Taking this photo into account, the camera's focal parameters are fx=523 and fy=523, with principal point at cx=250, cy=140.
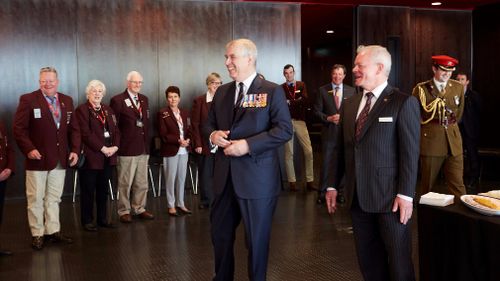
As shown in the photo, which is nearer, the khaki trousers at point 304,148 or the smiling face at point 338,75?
the smiling face at point 338,75

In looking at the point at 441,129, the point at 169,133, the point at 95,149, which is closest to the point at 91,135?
the point at 95,149

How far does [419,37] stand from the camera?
9812 millimetres

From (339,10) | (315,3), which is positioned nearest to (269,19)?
(315,3)

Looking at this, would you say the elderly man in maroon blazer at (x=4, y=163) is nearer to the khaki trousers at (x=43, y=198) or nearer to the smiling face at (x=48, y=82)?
the khaki trousers at (x=43, y=198)

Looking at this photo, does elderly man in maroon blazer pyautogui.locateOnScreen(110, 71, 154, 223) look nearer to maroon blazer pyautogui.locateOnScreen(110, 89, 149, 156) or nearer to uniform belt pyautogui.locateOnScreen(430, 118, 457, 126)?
maroon blazer pyautogui.locateOnScreen(110, 89, 149, 156)

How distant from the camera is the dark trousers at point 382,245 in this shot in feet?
9.00

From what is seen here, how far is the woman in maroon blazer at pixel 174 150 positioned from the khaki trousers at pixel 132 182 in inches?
11.0

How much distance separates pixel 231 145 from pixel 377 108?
2.74 ft

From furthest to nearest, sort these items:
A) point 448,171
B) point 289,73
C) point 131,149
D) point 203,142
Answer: point 289,73 → point 203,142 → point 131,149 → point 448,171

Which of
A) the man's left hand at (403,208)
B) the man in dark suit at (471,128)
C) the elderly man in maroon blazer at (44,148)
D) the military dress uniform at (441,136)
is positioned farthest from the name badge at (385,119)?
the man in dark suit at (471,128)

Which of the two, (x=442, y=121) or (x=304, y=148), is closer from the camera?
(x=442, y=121)

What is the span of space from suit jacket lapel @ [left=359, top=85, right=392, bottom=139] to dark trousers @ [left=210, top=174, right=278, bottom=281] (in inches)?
30.0

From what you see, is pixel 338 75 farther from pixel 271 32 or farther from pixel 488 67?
pixel 488 67

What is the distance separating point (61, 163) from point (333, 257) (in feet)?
8.59
